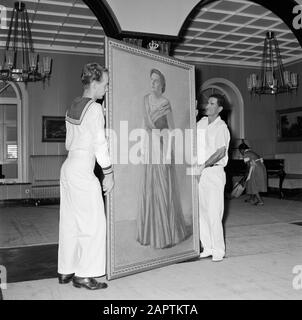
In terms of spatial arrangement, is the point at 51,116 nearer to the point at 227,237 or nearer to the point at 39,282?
the point at 227,237

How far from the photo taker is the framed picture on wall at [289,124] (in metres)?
12.6

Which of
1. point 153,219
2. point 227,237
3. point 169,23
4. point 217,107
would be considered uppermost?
point 169,23

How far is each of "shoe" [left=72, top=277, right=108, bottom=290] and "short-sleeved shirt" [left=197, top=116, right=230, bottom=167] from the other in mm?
1791

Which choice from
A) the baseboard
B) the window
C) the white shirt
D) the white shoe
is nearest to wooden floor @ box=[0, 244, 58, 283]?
the white shirt

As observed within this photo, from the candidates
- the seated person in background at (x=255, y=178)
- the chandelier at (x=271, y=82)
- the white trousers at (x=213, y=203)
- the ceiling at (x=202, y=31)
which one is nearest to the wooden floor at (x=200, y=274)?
the white trousers at (x=213, y=203)

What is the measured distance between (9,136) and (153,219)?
8534 millimetres

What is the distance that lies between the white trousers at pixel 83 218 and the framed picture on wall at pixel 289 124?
1050 centimetres

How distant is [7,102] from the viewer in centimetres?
1058

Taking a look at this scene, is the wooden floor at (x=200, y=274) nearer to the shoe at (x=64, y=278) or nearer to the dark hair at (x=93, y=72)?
the shoe at (x=64, y=278)

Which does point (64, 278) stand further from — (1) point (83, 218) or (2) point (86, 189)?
(2) point (86, 189)

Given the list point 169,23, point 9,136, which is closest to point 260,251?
point 169,23

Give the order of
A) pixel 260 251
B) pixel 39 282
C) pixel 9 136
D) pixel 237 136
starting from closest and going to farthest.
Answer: pixel 39 282 < pixel 260 251 < pixel 9 136 < pixel 237 136

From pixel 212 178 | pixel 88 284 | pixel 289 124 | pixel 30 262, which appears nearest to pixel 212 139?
pixel 212 178
